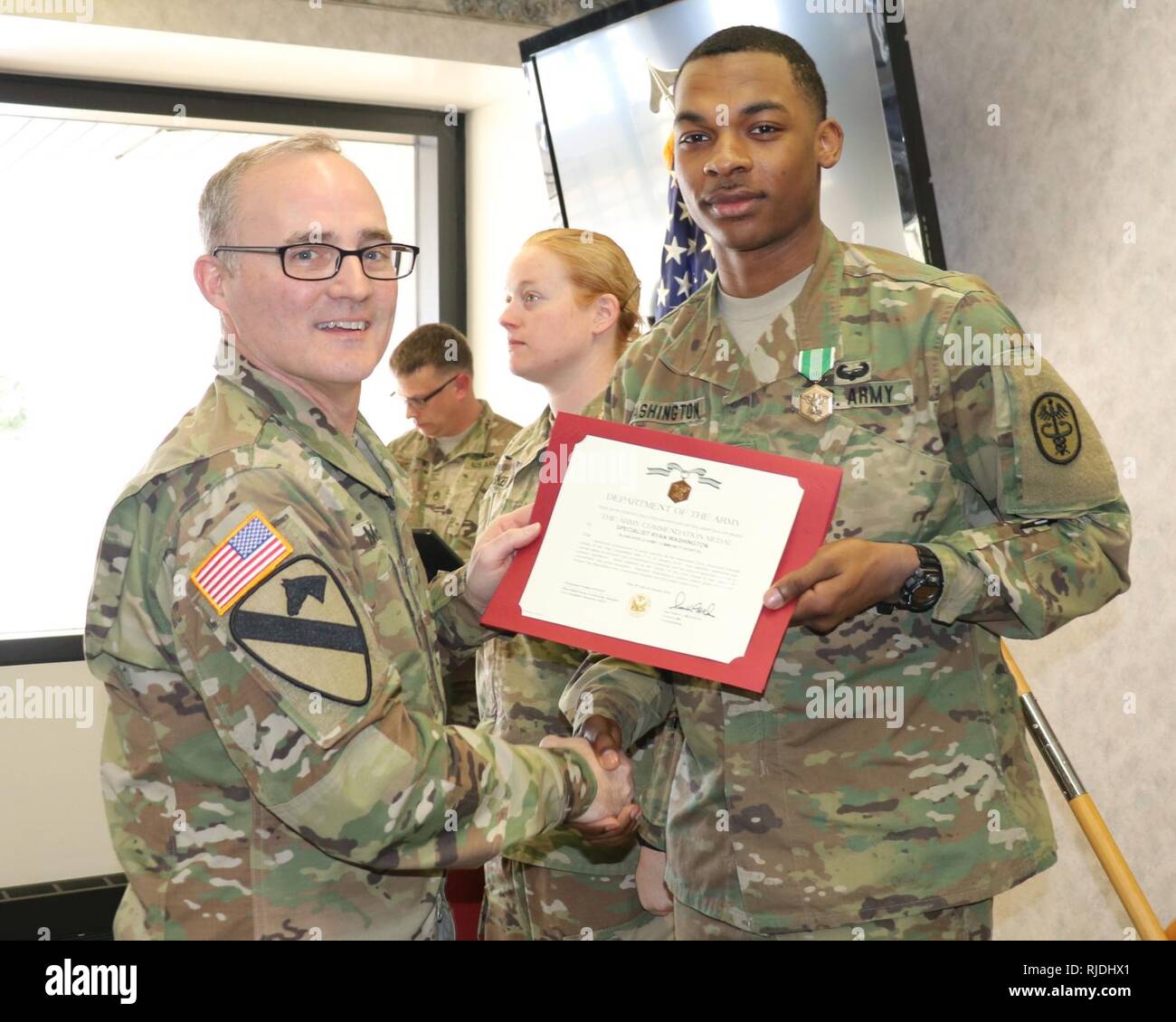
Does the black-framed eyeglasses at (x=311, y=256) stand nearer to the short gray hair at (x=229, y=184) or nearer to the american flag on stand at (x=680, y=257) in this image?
the short gray hair at (x=229, y=184)

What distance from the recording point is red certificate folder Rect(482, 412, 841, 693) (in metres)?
1.42

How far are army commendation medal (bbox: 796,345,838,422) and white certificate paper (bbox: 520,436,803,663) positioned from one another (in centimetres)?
17

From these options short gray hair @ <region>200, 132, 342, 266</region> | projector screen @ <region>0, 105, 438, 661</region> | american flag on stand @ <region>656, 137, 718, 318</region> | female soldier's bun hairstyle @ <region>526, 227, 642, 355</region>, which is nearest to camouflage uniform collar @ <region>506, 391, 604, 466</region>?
female soldier's bun hairstyle @ <region>526, 227, 642, 355</region>

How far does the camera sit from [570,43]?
3531 mm

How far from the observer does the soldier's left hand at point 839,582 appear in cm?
141

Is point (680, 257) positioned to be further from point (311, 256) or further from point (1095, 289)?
point (311, 256)

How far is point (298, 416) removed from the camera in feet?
4.37

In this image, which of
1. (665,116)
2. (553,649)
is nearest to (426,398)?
(665,116)

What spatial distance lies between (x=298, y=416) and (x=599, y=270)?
1391 millimetres

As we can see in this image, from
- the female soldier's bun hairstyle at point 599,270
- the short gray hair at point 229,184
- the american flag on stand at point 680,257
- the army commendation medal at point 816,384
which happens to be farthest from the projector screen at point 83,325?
the army commendation medal at point 816,384

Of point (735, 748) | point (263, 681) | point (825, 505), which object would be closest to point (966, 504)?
point (825, 505)

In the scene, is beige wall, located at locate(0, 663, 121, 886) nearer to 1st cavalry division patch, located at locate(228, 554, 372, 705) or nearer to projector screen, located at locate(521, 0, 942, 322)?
projector screen, located at locate(521, 0, 942, 322)

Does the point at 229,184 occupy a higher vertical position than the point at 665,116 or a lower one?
lower

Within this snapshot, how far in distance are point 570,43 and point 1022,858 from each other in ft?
9.05
